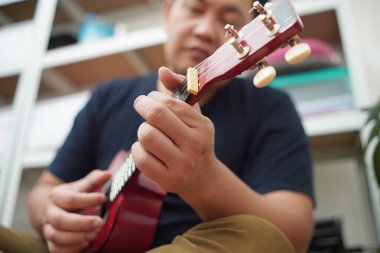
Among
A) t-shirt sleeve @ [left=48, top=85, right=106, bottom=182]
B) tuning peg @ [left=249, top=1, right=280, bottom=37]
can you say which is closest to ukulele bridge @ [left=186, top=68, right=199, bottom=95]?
tuning peg @ [left=249, top=1, right=280, bottom=37]

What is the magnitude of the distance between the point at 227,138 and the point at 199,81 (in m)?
0.32

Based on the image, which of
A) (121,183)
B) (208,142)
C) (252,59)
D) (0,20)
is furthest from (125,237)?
(0,20)

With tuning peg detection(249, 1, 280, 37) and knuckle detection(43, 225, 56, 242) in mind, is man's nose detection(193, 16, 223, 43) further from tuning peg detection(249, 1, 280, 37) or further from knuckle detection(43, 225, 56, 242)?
knuckle detection(43, 225, 56, 242)

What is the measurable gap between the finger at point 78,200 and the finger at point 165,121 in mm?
276

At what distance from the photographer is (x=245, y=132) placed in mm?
777

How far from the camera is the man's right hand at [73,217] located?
0.60m

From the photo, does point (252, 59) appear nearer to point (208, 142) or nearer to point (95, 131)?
point (208, 142)

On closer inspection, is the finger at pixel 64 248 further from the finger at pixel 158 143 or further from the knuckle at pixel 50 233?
the finger at pixel 158 143

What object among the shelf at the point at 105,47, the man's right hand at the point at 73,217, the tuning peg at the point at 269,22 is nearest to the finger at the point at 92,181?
the man's right hand at the point at 73,217

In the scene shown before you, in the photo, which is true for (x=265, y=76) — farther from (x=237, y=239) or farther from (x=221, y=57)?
(x=237, y=239)

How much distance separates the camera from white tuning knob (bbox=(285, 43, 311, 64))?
0.36 metres

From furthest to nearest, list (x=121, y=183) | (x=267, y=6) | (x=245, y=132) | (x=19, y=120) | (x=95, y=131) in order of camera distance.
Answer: (x=19, y=120)
(x=95, y=131)
(x=245, y=132)
(x=121, y=183)
(x=267, y=6)

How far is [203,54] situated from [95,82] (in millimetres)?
1007

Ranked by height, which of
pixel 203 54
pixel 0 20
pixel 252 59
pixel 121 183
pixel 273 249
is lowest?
pixel 273 249
